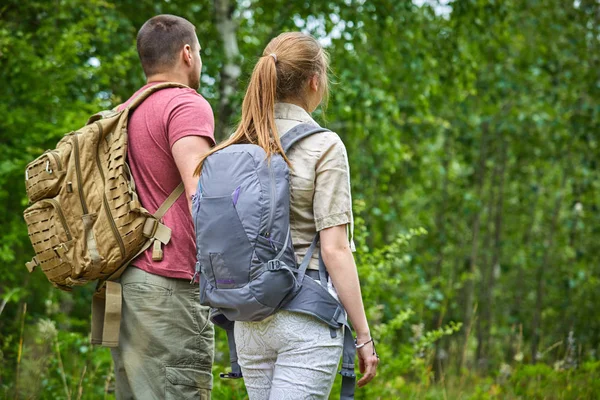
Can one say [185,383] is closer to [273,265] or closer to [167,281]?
[167,281]

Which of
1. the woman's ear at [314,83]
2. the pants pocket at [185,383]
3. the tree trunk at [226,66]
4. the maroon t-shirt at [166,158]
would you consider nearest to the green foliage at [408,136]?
the tree trunk at [226,66]

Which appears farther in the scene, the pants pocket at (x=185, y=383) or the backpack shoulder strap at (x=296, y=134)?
the pants pocket at (x=185, y=383)

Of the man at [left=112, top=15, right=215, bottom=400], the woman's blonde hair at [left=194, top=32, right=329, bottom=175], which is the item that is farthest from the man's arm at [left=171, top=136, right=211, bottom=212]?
the woman's blonde hair at [left=194, top=32, right=329, bottom=175]

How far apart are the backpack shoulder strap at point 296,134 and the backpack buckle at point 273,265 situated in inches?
14.0

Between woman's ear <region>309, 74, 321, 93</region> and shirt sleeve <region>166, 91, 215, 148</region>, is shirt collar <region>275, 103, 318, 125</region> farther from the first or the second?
shirt sleeve <region>166, 91, 215, 148</region>

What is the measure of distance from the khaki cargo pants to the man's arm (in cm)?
34

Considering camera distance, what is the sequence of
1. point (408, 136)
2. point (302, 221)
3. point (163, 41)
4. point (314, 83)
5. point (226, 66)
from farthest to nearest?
point (408, 136) < point (226, 66) < point (163, 41) < point (314, 83) < point (302, 221)

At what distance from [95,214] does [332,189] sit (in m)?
0.95

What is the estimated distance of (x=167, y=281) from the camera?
8.20 ft

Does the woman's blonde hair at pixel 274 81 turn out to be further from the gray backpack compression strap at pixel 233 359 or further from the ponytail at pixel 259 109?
the gray backpack compression strap at pixel 233 359

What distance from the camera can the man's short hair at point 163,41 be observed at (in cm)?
269

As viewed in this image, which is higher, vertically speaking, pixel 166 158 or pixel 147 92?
pixel 147 92

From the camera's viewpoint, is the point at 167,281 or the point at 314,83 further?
the point at 167,281

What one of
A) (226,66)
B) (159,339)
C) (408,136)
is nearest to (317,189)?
(159,339)
